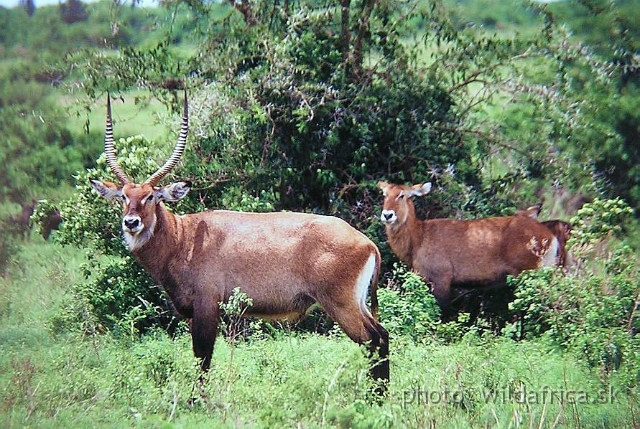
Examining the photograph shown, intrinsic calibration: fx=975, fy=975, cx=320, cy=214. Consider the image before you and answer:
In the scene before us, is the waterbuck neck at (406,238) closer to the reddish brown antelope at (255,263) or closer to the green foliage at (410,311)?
the green foliage at (410,311)

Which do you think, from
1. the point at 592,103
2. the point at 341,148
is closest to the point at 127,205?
the point at 341,148

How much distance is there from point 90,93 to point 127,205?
3109 millimetres

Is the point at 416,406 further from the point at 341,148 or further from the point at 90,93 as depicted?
the point at 90,93

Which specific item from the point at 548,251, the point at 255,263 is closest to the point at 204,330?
the point at 255,263

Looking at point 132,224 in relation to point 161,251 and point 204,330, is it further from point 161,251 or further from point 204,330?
point 204,330

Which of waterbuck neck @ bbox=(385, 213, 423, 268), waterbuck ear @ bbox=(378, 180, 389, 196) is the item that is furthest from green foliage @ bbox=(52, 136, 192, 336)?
waterbuck neck @ bbox=(385, 213, 423, 268)

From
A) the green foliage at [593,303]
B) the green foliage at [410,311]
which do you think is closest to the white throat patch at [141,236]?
the green foliage at [410,311]

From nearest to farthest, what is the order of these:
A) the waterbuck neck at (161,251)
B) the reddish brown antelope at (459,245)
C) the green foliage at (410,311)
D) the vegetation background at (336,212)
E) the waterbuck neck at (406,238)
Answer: the vegetation background at (336,212)
the waterbuck neck at (161,251)
the green foliage at (410,311)
the reddish brown antelope at (459,245)
the waterbuck neck at (406,238)

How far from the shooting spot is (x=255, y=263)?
7133 millimetres

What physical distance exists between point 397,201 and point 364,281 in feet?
9.79

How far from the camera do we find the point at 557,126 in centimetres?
1053

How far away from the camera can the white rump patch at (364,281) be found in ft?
22.9

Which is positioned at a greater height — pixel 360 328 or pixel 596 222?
pixel 596 222

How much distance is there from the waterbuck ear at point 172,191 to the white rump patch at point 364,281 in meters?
1.51
